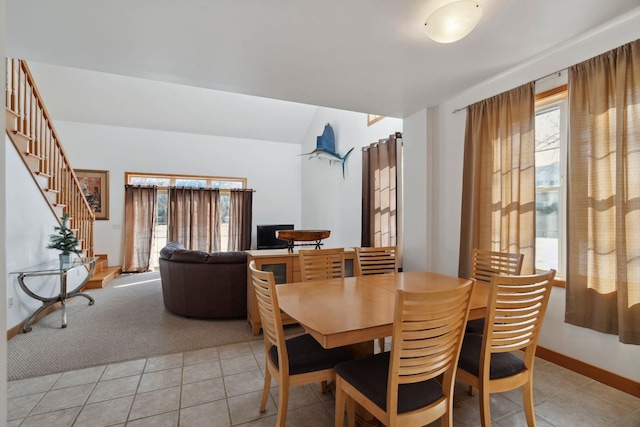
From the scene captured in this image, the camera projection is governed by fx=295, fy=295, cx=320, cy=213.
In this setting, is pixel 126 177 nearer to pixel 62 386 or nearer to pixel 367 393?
pixel 62 386

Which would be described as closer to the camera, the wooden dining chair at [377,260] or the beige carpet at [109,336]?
the beige carpet at [109,336]

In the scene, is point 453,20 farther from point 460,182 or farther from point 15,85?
point 15,85

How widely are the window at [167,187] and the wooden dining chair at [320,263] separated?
196 inches

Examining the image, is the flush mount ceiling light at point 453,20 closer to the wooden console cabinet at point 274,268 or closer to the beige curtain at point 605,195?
the beige curtain at point 605,195

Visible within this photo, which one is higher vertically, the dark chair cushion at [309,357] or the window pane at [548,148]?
the window pane at [548,148]

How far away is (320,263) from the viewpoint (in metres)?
2.54

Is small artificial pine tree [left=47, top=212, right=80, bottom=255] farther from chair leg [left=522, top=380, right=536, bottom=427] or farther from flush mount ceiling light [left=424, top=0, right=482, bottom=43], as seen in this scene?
chair leg [left=522, top=380, right=536, bottom=427]

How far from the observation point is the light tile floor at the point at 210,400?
1.76m

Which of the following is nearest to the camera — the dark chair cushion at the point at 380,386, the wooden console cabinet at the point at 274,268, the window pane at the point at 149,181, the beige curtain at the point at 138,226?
the dark chair cushion at the point at 380,386

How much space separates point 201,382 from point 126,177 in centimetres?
566

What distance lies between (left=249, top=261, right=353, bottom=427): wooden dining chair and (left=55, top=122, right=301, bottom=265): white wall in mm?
5847

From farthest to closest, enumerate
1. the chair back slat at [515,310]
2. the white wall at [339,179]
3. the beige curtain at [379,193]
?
the white wall at [339,179] < the beige curtain at [379,193] < the chair back slat at [515,310]

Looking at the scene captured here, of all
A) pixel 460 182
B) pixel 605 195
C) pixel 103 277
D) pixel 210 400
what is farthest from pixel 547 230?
pixel 103 277

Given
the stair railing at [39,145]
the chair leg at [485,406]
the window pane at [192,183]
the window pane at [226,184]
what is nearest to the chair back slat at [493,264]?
the chair leg at [485,406]
